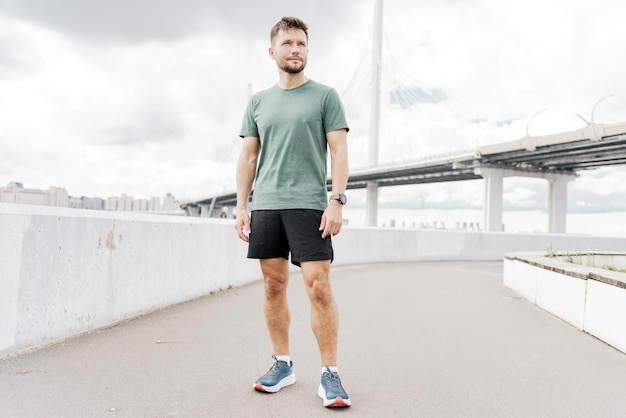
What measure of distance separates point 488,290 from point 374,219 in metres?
49.3

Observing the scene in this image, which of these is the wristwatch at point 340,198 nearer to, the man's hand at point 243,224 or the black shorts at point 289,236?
the black shorts at point 289,236

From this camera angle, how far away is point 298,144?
2.91m

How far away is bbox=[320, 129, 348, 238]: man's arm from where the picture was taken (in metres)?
2.80

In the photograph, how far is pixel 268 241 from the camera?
2.93 metres

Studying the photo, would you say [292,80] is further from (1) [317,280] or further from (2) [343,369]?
(2) [343,369]

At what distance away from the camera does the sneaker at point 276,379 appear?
9.53 ft

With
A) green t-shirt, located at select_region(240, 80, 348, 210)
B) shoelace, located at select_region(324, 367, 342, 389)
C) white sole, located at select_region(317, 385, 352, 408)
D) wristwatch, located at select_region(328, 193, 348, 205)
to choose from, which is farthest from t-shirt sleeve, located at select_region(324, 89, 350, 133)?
white sole, located at select_region(317, 385, 352, 408)

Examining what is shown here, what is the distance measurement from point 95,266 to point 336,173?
2551 mm

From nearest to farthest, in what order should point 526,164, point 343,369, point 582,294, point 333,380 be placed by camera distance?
point 333,380
point 343,369
point 582,294
point 526,164

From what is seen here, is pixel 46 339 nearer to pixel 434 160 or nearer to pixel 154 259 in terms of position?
pixel 154 259

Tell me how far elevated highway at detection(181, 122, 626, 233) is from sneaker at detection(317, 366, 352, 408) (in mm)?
32327

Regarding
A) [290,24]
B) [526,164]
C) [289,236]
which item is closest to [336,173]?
[289,236]

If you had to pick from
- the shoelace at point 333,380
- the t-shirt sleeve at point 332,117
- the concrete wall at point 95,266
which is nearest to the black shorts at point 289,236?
the t-shirt sleeve at point 332,117

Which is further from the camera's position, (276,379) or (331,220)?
(276,379)
